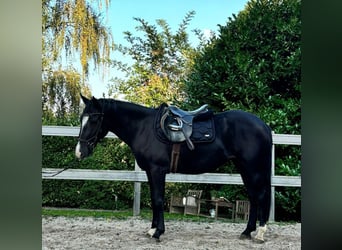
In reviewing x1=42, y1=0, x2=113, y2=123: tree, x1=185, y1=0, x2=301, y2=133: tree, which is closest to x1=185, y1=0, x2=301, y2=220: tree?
x1=185, y1=0, x2=301, y2=133: tree

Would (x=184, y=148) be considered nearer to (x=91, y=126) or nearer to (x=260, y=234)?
(x=91, y=126)

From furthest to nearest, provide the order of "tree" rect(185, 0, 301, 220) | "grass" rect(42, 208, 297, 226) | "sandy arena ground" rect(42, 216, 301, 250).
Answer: "tree" rect(185, 0, 301, 220), "grass" rect(42, 208, 297, 226), "sandy arena ground" rect(42, 216, 301, 250)

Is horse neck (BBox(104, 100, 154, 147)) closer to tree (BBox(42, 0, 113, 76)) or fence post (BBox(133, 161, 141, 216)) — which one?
fence post (BBox(133, 161, 141, 216))

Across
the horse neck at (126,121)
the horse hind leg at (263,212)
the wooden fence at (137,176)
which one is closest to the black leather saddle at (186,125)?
the horse neck at (126,121)

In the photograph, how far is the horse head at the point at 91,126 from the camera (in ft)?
9.95

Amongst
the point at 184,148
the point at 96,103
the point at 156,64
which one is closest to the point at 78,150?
the point at 96,103

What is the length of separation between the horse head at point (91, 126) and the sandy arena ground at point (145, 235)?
2.20 feet

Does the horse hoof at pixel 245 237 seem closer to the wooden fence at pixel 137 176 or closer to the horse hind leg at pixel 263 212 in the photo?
the horse hind leg at pixel 263 212

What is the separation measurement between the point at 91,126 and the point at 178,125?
687 millimetres

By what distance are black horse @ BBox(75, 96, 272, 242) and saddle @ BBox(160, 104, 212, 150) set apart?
0.06m

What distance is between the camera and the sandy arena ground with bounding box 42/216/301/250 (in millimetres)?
3006

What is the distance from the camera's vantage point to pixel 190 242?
3066mm
